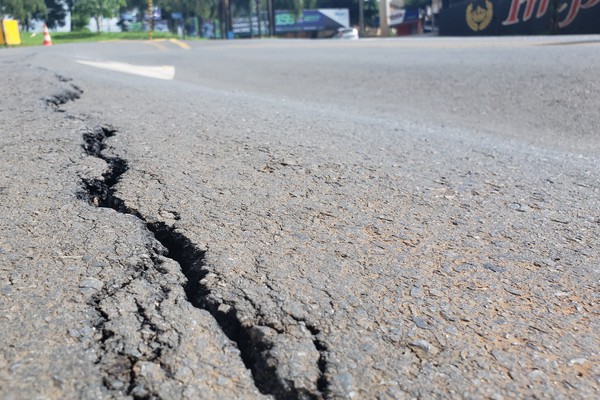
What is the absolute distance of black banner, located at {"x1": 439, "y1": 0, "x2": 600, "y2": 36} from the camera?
73.2 feet

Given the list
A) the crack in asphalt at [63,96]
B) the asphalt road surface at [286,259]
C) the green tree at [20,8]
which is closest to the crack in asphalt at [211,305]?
the asphalt road surface at [286,259]

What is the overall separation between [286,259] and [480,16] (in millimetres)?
29681

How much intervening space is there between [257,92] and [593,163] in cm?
551

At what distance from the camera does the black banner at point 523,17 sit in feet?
73.2

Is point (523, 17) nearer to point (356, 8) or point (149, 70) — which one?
point (149, 70)

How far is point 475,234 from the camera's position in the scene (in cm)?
300

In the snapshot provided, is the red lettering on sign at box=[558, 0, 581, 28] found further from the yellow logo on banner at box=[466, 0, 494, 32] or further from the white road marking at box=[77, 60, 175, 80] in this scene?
the white road marking at box=[77, 60, 175, 80]

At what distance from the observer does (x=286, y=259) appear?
257cm

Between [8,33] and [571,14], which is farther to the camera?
[8,33]

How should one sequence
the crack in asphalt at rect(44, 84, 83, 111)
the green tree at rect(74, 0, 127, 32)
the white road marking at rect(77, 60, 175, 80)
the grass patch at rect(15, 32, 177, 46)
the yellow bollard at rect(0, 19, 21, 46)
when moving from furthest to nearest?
the green tree at rect(74, 0, 127, 32)
the grass patch at rect(15, 32, 177, 46)
the yellow bollard at rect(0, 19, 21, 46)
the white road marking at rect(77, 60, 175, 80)
the crack in asphalt at rect(44, 84, 83, 111)

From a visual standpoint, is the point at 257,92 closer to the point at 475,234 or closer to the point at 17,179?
the point at 17,179

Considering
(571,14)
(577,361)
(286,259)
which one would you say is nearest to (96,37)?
(571,14)

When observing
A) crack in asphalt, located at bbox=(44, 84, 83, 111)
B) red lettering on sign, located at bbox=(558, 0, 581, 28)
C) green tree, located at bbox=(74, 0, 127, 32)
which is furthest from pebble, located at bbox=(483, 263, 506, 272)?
green tree, located at bbox=(74, 0, 127, 32)

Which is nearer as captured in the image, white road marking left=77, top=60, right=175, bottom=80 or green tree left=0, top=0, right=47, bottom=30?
white road marking left=77, top=60, right=175, bottom=80
